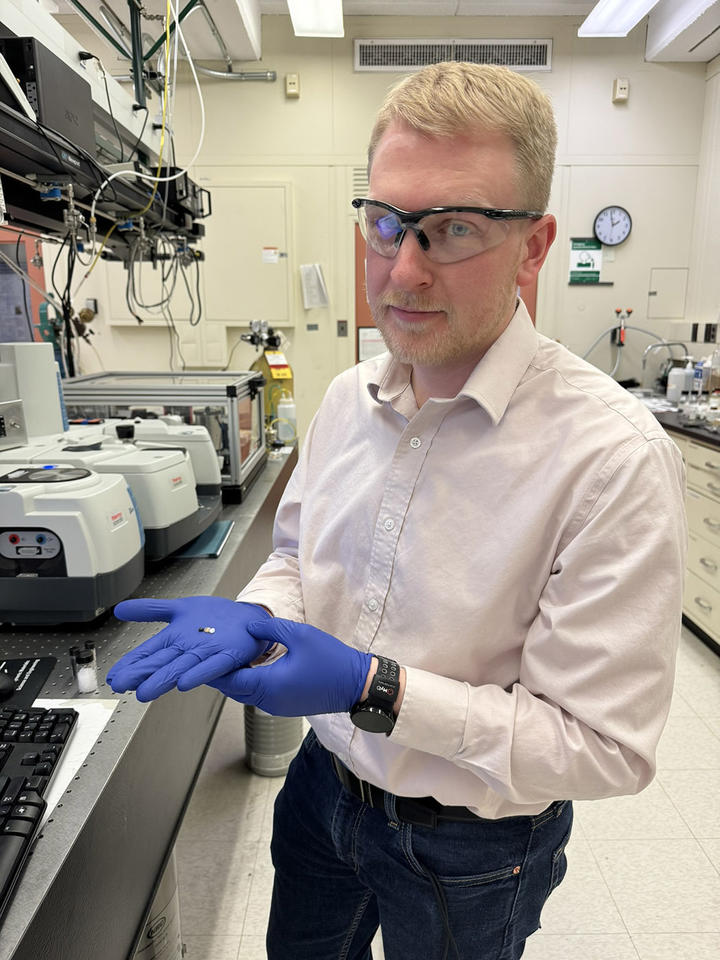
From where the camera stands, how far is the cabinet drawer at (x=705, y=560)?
2855mm

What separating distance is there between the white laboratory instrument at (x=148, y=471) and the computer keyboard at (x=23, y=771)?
56 cm

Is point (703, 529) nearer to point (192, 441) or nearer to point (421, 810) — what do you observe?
point (192, 441)

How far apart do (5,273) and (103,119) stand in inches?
105

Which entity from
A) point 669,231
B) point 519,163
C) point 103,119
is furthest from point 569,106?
point 519,163

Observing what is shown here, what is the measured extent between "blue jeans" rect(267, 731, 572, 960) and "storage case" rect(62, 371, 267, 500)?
1.30 m

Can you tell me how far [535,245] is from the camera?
0.85m

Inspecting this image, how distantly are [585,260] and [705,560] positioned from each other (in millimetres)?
2365

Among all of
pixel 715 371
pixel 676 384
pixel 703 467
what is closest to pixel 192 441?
pixel 703 467

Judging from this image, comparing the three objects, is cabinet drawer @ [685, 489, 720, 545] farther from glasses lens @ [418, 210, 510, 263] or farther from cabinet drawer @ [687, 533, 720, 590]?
glasses lens @ [418, 210, 510, 263]

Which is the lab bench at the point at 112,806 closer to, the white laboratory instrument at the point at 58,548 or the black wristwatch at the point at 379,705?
the white laboratory instrument at the point at 58,548

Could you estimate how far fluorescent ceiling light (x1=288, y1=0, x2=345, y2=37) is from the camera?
328 centimetres

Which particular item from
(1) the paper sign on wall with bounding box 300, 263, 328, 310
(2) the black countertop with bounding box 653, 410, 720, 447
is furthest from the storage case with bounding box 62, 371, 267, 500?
(1) the paper sign on wall with bounding box 300, 263, 328, 310

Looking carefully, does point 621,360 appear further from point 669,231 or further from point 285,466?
point 285,466

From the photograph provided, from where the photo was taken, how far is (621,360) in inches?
180
